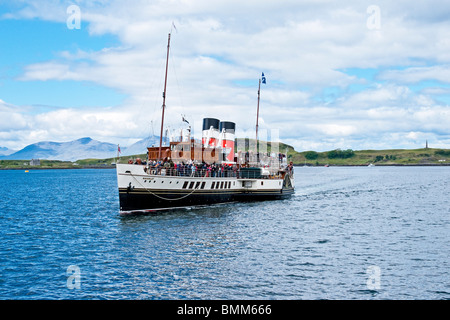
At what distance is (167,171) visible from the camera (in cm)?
5269

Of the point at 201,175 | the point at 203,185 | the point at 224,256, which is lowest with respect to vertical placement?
the point at 224,256

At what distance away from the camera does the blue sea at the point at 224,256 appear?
22.1 metres

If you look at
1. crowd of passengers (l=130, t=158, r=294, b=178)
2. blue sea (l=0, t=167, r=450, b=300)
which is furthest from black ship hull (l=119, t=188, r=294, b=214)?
crowd of passengers (l=130, t=158, r=294, b=178)

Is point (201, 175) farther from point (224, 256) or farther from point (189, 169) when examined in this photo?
point (224, 256)

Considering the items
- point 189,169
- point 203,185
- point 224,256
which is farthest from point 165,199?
point 224,256

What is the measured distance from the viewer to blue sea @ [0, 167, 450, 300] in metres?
22.1

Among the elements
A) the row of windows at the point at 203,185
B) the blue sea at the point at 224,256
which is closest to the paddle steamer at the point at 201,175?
the row of windows at the point at 203,185

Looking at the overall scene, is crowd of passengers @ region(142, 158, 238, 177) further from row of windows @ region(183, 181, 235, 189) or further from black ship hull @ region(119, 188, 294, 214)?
black ship hull @ region(119, 188, 294, 214)

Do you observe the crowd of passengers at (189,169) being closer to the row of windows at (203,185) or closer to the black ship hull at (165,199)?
the row of windows at (203,185)

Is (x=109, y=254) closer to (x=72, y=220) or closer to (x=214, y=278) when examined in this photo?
(x=214, y=278)

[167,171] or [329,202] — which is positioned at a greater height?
[167,171]

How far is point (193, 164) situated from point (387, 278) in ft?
116

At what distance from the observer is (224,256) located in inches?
1145
